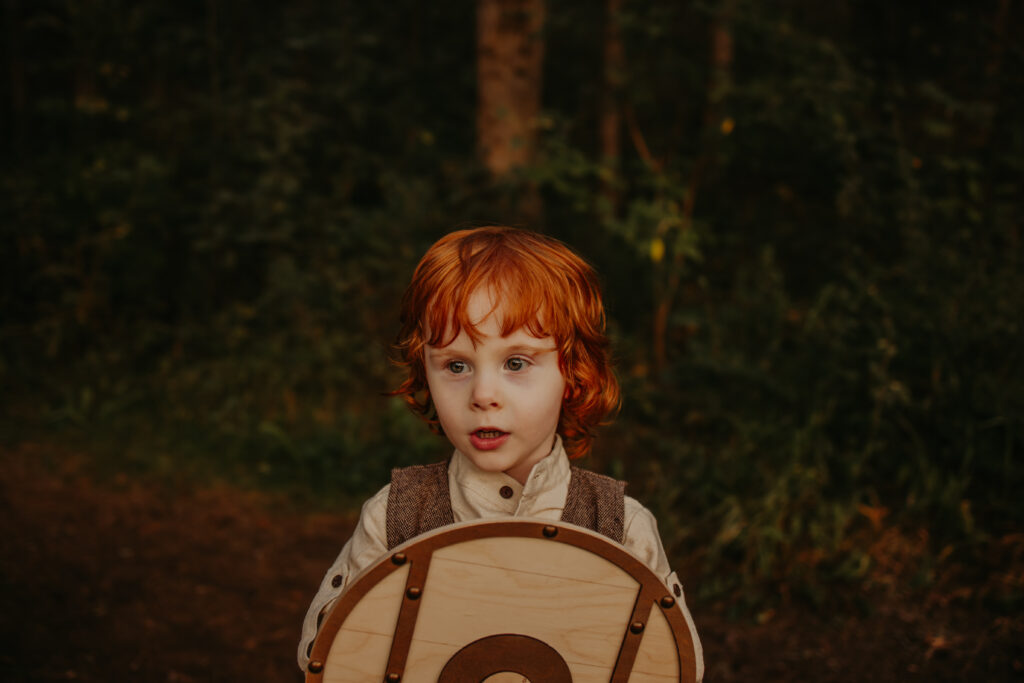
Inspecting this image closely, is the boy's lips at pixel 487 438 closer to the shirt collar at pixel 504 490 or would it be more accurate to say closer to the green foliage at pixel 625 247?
the shirt collar at pixel 504 490

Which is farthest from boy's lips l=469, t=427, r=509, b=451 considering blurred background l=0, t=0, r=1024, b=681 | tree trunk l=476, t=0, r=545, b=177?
tree trunk l=476, t=0, r=545, b=177

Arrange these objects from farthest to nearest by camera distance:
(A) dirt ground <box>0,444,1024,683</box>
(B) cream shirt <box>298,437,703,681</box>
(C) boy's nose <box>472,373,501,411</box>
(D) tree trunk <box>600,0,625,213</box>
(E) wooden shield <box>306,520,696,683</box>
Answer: (D) tree trunk <box>600,0,625,213</box> → (A) dirt ground <box>0,444,1024,683</box> → (B) cream shirt <box>298,437,703,681</box> → (C) boy's nose <box>472,373,501,411</box> → (E) wooden shield <box>306,520,696,683</box>

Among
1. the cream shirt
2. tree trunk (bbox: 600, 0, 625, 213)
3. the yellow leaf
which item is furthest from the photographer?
tree trunk (bbox: 600, 0, 625, 213)

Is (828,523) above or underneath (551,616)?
underneath

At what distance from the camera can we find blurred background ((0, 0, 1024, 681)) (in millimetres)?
3250

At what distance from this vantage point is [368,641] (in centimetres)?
129

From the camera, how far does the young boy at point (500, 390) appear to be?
1385 mm

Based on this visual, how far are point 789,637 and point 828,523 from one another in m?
0.54

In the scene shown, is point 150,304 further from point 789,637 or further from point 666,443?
point 789,637

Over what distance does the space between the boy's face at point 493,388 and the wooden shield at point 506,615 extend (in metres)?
0.20

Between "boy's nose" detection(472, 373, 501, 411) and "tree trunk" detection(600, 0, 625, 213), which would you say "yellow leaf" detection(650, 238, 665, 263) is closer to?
"tree trunk" detection(600, 0, 625, 213)

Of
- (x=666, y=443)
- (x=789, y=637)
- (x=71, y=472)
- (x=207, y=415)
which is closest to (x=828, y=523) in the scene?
Answer: (x=789, y=637)

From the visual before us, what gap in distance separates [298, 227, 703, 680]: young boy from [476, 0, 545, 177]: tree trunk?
144 inches

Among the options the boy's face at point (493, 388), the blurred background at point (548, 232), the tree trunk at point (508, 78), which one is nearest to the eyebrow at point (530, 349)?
the boy's face at point (493, 388)
